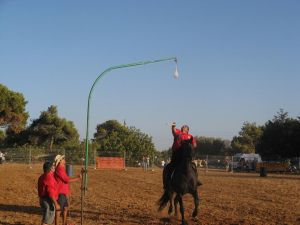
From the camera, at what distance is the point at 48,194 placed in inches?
389

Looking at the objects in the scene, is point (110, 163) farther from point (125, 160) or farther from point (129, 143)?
point (129, 143)

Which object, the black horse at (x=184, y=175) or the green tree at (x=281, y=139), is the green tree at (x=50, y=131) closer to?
the green tree at (x=281, y=139)

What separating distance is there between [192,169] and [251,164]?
160 feet

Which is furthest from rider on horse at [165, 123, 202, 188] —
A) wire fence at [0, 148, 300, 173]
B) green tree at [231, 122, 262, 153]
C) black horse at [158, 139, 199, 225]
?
green tree at [231, 122, 262, 153]

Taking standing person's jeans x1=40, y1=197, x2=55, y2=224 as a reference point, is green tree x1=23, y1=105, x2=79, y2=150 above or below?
above

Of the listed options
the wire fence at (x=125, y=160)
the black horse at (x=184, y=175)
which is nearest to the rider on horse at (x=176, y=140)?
the black horse at (x=184, y=175)

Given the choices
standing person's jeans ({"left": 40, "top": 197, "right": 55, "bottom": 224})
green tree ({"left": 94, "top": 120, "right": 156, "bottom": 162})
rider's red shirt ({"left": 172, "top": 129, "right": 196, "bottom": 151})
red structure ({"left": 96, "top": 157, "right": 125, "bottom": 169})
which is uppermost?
green tree ({"left": 94, "top": 120, "right": 156, "bottom": 162})

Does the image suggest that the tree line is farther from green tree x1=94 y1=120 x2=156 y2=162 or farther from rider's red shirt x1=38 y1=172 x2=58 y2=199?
rider's red shirt x1=38 y1=172 x2=58 y2=199

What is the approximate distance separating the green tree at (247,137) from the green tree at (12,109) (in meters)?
59.1

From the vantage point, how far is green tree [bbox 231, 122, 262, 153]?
106188mm

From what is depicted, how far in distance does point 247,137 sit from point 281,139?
121 feet

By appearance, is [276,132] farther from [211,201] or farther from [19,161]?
[211,201]

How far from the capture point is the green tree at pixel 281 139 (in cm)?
6888

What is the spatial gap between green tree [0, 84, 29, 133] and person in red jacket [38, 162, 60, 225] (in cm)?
4826
